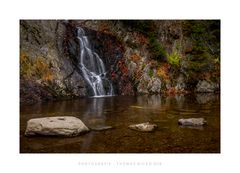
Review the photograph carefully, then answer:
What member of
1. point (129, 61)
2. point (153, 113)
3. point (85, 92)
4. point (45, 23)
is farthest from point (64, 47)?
point (153, 113)

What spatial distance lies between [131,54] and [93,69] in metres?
3.21

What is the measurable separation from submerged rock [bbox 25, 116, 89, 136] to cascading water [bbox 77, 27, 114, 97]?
791 centimetres

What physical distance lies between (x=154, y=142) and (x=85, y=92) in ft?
28.5

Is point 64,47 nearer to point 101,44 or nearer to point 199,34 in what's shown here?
point 101,44

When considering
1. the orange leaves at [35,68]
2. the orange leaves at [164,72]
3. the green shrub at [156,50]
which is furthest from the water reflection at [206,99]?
the orange leaves at [35,68]

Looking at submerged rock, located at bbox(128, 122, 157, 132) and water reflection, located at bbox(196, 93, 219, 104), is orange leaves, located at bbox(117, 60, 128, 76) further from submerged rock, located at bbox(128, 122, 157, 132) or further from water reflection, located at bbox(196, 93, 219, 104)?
submerged rock, located at bbox(128, 122, 157, 132)

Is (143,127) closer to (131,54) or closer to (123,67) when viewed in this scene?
(123,67)

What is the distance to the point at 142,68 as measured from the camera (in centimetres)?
1653

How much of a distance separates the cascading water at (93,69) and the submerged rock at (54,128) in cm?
791

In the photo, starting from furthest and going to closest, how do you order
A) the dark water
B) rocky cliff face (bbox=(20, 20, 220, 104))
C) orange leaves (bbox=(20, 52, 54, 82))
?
1. rocky cliff face (bbox=(20, 20, 220, 104))
2. orange leaves (bbox=(20, 52, 54, 82))
3. the dark water

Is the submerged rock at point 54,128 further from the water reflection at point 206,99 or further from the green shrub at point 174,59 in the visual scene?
the green shrub at point 174,59

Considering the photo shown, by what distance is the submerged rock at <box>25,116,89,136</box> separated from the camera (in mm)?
5500

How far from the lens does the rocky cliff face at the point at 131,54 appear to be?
1314 cm

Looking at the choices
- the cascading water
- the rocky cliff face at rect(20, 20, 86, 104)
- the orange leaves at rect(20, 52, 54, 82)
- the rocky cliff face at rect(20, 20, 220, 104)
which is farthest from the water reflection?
the orange leaves at rect(20, 52, 54, 82)
